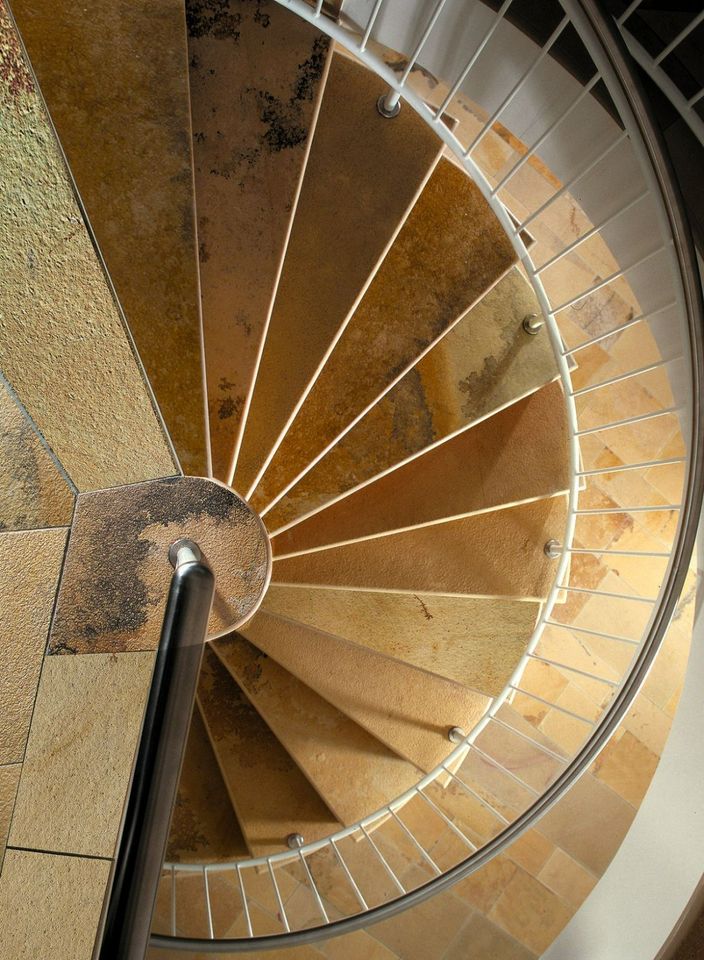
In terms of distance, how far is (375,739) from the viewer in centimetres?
400

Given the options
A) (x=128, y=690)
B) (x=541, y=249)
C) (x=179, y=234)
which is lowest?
(x=128, y=690)

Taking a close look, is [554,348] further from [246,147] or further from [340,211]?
[246,147]

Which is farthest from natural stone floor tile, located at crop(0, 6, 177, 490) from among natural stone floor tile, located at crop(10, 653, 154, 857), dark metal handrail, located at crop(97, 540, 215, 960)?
dark metal handrail, located at crop(97, 540, 215, 960)

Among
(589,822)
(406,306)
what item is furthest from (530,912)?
(406,306)

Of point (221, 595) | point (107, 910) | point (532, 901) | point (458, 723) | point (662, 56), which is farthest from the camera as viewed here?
point (532, 901)

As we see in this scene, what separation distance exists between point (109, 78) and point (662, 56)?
1.71m

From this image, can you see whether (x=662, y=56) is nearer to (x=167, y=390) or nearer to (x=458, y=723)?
(x=167, y=390)

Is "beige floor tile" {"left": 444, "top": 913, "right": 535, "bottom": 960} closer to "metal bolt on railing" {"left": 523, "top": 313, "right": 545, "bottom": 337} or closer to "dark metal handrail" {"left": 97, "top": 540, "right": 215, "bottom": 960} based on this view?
"metal bolt on railing" {"left": 523, "top": 313, "right": 545, "bottom": 337}

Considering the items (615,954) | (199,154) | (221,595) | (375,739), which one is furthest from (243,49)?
(615,954)

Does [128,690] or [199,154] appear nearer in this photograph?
[128,690]

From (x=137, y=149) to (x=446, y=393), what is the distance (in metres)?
1.53

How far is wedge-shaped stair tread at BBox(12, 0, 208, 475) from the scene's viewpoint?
248cm

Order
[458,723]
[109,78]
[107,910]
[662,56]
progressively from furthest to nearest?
[458,723], [109,78], [662,56], [107,910]

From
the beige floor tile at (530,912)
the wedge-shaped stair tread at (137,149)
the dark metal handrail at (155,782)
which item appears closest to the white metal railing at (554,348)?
the beige floor tile at (530,912)
